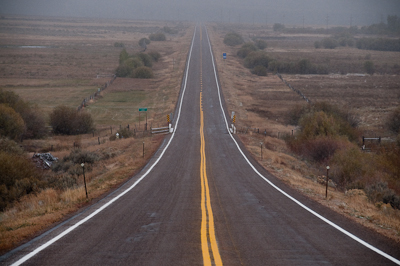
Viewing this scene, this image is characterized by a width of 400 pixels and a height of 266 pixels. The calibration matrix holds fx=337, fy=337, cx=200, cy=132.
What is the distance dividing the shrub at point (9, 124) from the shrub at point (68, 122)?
7.09 metres

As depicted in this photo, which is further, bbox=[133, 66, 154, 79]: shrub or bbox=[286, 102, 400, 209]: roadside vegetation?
bbox=[133, 66, 154, 79]: shrub

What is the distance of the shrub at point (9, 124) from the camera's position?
2920 cm

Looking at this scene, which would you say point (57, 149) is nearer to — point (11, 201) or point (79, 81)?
point (11, 201)

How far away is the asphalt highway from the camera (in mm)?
6914

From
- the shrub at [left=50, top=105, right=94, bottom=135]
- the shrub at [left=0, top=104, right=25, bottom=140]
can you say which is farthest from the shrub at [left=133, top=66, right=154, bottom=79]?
the shrub at [left=0, top=104, right=25, bottom=140]

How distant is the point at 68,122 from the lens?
124 ft

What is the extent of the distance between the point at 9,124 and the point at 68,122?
858 centimetres

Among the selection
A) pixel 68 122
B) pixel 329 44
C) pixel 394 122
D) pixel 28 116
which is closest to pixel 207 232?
pixel 28 116

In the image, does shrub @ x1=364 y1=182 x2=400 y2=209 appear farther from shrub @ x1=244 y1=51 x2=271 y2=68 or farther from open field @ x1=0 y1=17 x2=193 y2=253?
shrub @ x1=244 y1=51 x2=271 y2=68

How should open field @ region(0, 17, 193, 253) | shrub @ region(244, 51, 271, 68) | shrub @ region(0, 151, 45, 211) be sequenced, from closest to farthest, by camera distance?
open field @ region(0, 17, 193, 253) → shrub @ region(0, 151, 45, 211) → shrub @ region(244, 51, 271, 68)

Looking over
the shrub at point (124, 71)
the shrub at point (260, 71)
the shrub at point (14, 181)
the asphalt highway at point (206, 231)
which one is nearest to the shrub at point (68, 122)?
the shrub at point (14, 181)

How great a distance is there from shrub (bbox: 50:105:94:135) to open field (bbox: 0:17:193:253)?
1.61 m

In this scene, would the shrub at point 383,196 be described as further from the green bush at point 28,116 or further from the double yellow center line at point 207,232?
the green bush at point 28,116

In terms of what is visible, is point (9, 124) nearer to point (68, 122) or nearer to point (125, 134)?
point (68, 122)
